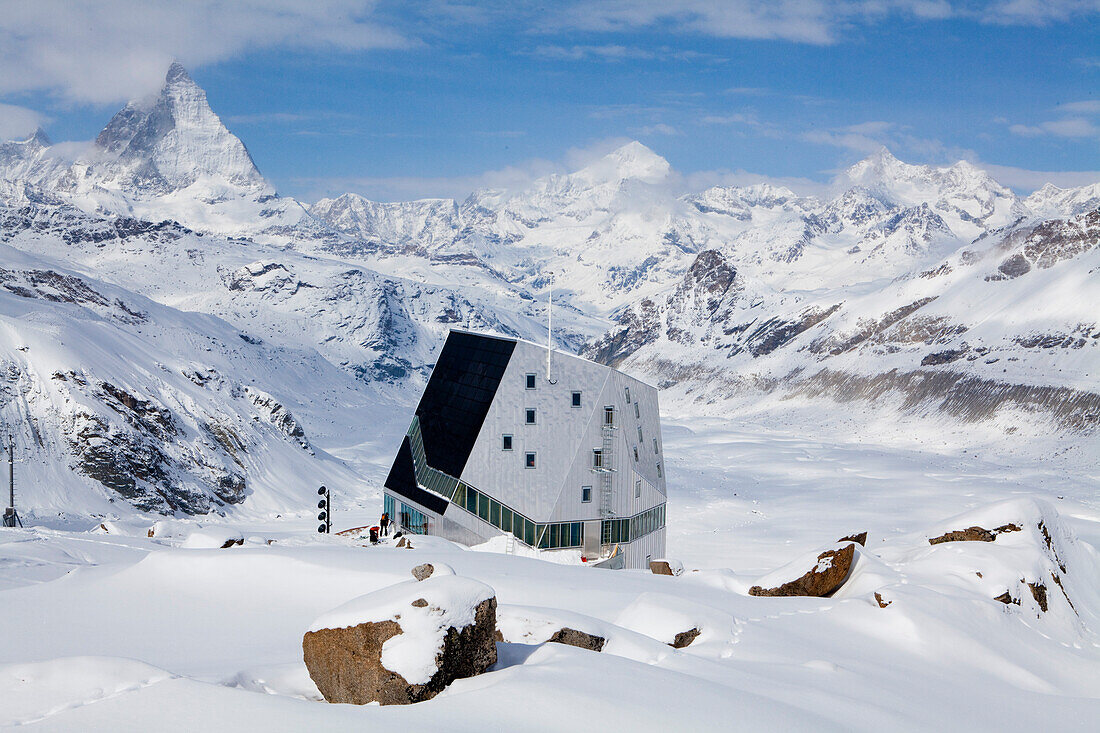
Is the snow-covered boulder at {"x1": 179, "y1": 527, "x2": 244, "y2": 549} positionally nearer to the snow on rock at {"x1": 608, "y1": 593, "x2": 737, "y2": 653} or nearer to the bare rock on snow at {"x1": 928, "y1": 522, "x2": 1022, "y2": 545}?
the snow on rock at {"x1": 608, "y1": 593, "x2": 737, "y2": 653}

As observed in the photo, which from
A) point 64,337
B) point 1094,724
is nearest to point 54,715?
point 1094,724

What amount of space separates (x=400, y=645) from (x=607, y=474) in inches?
1083

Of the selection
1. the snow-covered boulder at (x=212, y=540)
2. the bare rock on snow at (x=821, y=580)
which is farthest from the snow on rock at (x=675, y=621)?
the snow-covered boulder at (x=212, y=540)

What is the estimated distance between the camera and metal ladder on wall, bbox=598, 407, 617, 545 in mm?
36969

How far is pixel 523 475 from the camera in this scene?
1442 inches

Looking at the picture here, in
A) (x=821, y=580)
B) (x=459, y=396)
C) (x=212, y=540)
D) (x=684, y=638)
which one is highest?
(x=459, y=396)

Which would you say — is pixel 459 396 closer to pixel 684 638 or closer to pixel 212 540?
pixel 212 540

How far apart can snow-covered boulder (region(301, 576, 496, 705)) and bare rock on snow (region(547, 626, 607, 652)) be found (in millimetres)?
2321

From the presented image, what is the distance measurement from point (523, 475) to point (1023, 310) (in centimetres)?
18604

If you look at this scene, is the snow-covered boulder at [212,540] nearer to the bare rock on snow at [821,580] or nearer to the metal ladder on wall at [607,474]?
the metal ladder on wall at [607,474]

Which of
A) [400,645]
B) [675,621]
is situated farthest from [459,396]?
[400,645]

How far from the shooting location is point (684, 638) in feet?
47.6

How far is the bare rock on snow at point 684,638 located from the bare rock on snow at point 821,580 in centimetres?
701

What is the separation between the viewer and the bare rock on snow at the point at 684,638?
14406 millimetres
